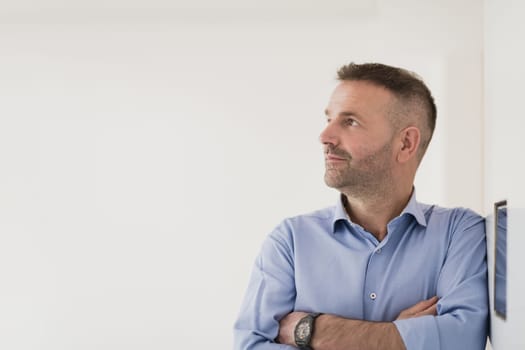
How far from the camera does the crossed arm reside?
1.93 m

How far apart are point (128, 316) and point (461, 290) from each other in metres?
2.76

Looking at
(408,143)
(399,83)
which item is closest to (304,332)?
(408,143)

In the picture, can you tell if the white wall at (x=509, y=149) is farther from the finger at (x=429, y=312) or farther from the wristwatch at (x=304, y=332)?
the wristwatch at (x=304, y=332)

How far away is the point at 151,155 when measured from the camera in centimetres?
437

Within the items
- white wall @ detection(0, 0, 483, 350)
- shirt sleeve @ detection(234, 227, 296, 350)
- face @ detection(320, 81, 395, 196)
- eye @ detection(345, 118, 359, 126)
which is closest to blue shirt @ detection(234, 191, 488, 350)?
shirt sleeve @ detection(234, 227, 296, 350)

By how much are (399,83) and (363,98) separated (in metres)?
0.13

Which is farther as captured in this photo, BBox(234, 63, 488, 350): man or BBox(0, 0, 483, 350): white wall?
BBox(0, 0, 483, 350): white wall

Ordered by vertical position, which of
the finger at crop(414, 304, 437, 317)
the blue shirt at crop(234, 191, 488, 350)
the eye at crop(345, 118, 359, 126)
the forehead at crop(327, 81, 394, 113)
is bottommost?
the finger at crop(414, 304, 437, 317)

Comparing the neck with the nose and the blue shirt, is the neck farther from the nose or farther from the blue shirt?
the nose

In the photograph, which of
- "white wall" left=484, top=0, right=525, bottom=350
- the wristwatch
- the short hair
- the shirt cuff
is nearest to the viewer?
"white wall" left=484, top=0, right=525, bottom=350

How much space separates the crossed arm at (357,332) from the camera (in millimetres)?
1928

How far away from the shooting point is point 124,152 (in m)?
4.41

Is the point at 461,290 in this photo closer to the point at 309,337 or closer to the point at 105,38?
the point at 309,337

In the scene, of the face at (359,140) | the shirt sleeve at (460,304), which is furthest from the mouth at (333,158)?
the shirt sleeve at (460,304)
